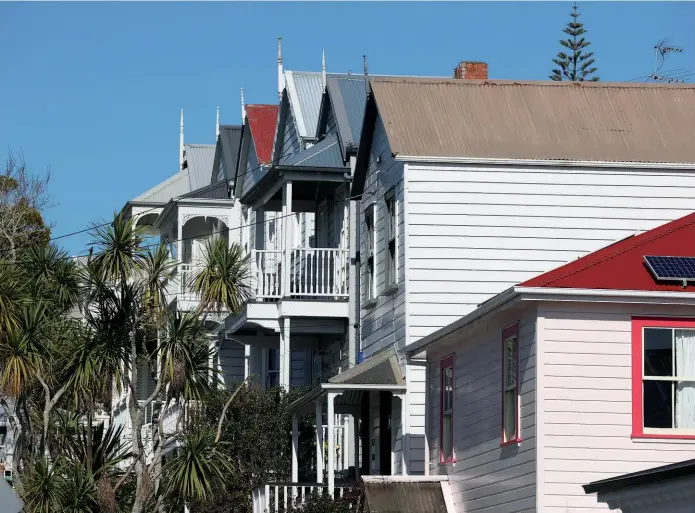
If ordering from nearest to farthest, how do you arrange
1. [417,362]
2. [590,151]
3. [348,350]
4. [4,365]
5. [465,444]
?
[465,444] < [417,362] < [590,151] < [4,365] < [348,350]

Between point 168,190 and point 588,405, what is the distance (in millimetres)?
30607

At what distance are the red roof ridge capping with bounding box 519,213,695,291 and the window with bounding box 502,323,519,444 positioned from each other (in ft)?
3.79

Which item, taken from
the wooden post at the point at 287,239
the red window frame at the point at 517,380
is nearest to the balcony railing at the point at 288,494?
the red window frame at the point at 517,380

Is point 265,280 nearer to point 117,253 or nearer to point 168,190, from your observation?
point 117,253

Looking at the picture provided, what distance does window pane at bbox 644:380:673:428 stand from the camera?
1912cm

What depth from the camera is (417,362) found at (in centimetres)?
2505

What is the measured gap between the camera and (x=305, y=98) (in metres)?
36.5

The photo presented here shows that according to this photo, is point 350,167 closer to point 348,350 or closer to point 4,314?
point 348,350

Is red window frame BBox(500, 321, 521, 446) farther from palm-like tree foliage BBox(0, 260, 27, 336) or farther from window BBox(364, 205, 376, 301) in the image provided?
palm-like tree foliage BBox(0, 260, 27, 336)

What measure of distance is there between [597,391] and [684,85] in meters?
10.7

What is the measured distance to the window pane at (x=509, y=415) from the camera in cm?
2009

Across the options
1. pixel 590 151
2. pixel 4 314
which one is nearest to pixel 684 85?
pixel 590 151

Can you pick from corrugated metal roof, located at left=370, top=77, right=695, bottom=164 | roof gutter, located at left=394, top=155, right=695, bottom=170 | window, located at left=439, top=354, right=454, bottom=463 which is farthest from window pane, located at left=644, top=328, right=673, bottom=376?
corrugated metal roof, located at left=370, top=77, right=695, bottom=164

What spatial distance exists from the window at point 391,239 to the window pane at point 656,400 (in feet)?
28.1
